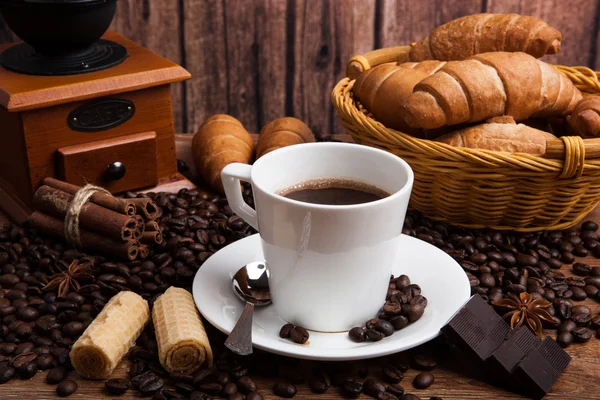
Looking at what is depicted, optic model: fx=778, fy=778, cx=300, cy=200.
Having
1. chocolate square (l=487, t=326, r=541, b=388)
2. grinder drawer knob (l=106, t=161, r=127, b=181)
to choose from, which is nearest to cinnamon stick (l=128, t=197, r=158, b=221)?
grinder drawer knob (l=106, t=161, r=127, b=181)

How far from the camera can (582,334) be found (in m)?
1.38

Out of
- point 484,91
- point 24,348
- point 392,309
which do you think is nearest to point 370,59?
point 484,91

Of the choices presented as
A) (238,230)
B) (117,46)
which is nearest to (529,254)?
(238,230)

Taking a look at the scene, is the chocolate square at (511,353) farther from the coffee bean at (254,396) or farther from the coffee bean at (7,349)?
the coffee bean at (7,349)

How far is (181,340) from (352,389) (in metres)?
0.29

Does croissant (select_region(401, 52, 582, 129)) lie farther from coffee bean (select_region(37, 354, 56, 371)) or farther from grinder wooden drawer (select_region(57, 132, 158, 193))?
coffee bean (select_region(37, 354, 56, 371))

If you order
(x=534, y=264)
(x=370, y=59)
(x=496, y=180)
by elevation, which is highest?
(x=370, y=59)

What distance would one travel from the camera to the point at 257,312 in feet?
4.44

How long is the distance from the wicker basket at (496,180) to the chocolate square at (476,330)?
409 mm

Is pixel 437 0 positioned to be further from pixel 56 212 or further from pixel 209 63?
pixel 56 212

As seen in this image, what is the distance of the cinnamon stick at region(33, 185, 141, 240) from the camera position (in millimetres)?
1620

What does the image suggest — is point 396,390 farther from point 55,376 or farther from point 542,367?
point 55,376

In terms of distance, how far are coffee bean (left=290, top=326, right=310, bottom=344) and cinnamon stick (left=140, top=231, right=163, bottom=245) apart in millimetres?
510

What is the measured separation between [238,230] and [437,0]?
3.80ft
